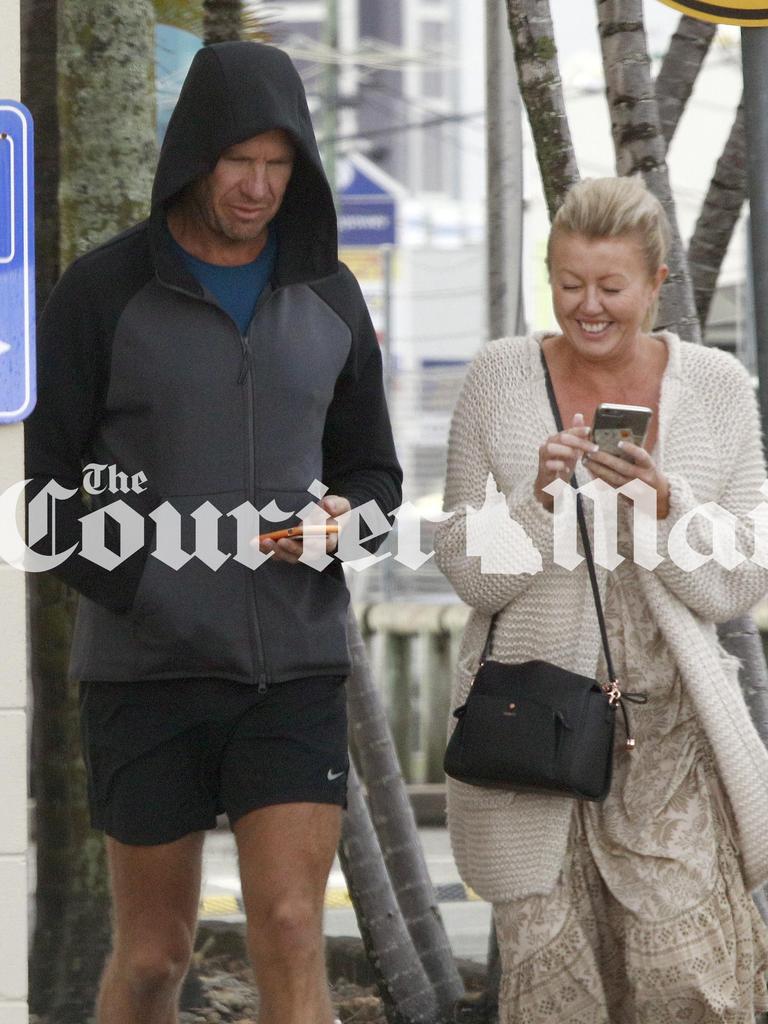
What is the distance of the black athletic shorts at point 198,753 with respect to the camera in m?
3.38

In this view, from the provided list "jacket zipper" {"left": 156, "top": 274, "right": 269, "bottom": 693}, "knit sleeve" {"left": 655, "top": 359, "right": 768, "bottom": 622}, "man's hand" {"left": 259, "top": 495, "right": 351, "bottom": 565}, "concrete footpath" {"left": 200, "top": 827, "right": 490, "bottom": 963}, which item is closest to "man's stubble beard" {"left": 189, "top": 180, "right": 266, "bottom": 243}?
"jacket zipper" {"left": 156, "top": 274, "right": 269, "bottom": 693}

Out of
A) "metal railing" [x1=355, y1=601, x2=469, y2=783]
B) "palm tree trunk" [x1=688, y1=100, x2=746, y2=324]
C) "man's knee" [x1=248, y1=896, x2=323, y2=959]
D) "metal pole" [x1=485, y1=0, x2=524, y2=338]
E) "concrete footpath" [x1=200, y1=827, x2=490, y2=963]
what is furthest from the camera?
"metal railing" [x1=355, y1=601, x2=469, y2=783]

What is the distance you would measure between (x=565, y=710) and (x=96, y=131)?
2.12 metres

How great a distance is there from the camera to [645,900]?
352 cm

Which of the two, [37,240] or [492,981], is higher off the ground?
[37,240]

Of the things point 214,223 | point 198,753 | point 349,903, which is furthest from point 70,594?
point 349,903

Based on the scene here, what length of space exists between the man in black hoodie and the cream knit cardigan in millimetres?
324

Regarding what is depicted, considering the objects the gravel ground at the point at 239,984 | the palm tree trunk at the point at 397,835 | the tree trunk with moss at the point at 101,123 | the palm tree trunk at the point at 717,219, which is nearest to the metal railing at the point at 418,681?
the gravel ground at the point at 239,984

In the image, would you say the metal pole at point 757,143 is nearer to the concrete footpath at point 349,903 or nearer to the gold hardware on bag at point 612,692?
the gold hardware on bag at point 612,692

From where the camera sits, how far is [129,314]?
11.2 ft

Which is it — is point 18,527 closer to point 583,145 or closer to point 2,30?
point 2,30

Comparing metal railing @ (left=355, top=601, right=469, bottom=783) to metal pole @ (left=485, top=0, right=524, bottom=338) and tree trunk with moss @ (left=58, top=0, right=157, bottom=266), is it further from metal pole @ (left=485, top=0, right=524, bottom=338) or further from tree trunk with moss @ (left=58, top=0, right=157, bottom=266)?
tree trunk with moss @ (left=58, top=0, right=157, bottom=266)

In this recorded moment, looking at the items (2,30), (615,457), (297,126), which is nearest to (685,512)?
(615,457)

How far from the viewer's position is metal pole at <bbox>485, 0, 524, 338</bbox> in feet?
18.7
